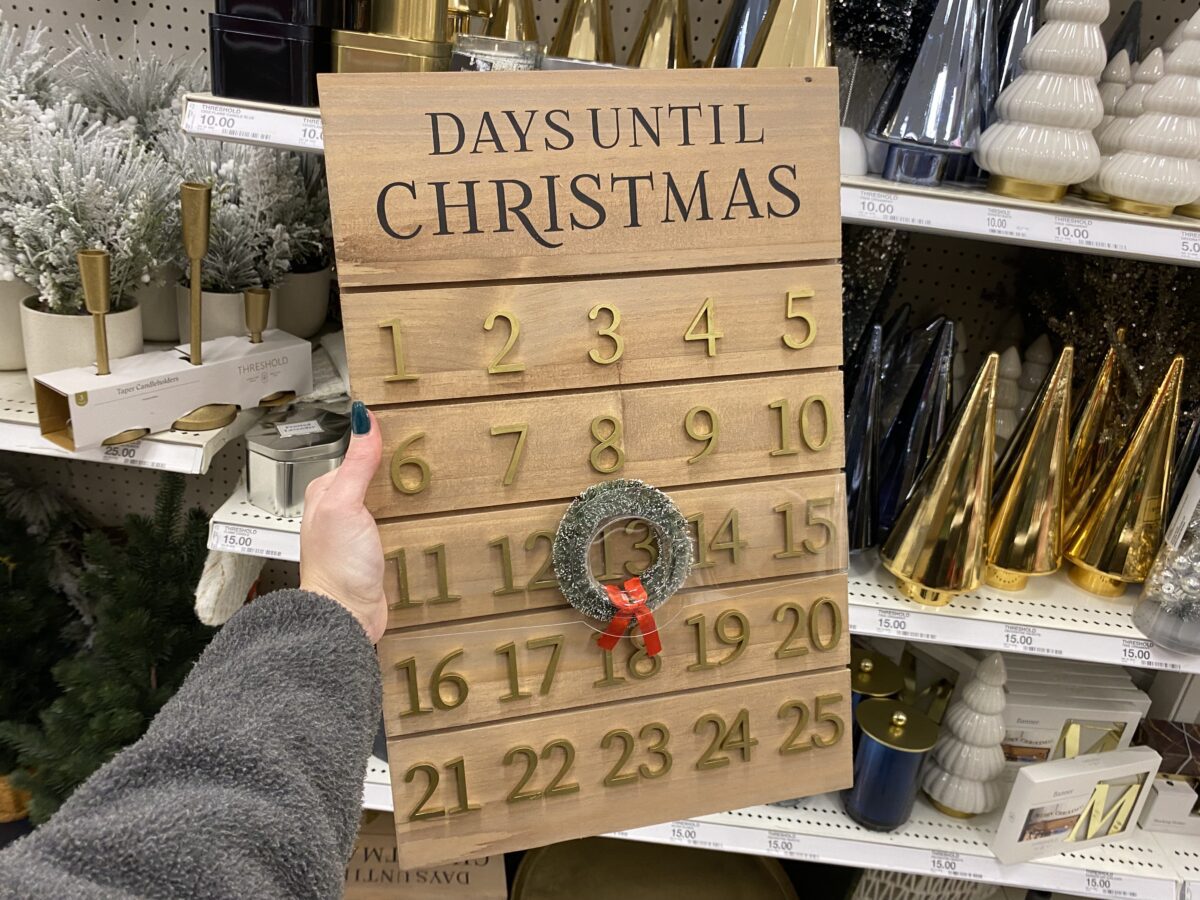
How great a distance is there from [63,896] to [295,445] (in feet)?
2.12

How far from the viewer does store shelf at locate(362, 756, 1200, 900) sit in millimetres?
1274

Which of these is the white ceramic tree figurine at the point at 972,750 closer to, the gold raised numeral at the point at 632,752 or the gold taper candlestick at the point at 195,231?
the gold raised numeral at the point at 632,752

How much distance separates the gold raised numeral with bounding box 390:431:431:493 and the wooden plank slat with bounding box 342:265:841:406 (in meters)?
0.03

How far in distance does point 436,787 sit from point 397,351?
37 cm

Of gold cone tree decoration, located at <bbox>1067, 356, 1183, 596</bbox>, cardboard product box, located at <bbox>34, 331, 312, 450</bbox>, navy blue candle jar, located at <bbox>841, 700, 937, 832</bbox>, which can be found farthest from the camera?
navy blue candle jar, located at <bbox>841, 700, 937, 832</bbox>

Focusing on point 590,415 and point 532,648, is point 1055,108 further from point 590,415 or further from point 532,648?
point 532,648

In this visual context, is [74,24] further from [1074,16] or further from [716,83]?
[1074,16]

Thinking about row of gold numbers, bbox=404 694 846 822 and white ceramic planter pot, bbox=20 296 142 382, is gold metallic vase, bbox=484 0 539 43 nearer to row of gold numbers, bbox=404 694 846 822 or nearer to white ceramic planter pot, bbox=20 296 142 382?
white ceramic planter pot, bbox=20 296 142 382

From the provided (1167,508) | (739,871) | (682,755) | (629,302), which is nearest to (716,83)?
(629,302)

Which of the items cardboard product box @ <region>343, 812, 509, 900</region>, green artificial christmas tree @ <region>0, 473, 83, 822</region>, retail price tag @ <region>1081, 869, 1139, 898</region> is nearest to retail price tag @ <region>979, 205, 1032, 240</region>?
retail price tag @ <region>1081, 869, 1139, 898</region>

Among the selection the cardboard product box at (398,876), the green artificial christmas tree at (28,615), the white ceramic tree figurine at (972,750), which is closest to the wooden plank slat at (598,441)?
the white ceramic tree figurine at (972,750)

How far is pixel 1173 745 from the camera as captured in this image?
136 cm

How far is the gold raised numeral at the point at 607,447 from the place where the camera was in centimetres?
71

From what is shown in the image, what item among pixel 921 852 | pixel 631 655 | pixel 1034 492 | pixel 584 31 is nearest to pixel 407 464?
pixel 631 655
